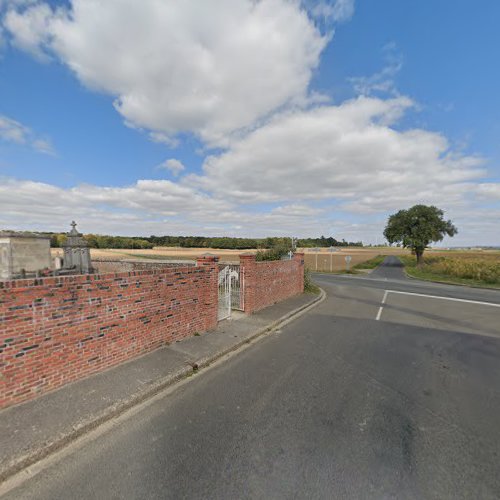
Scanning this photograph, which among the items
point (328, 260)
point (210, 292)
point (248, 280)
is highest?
point (248, 280)

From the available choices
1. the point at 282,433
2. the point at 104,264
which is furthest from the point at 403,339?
the point at 104,264

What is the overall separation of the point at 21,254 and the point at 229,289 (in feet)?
33.4

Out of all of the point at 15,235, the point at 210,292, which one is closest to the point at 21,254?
the point at 15,235

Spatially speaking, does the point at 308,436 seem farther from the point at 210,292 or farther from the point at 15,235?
the point at 15,235

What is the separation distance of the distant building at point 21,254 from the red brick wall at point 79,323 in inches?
381

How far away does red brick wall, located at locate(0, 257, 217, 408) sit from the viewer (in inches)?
134

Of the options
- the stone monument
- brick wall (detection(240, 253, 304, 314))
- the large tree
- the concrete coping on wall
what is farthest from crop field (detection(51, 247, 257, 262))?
the large tree

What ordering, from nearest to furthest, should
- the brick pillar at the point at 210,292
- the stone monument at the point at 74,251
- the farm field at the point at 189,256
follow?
the brick pillar at the point at 210,292
the stone monument at the point at 74,251
the farm field at the point at 189,256

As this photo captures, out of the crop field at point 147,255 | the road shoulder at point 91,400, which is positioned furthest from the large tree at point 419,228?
the road shoulder at point 91,400

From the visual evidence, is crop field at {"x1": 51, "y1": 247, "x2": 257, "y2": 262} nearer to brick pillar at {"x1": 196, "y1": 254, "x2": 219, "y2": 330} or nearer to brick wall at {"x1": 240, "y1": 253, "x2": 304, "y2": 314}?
brick wall at {"x1": 240, "y1": 253, "x2": 304, "y2": 314}

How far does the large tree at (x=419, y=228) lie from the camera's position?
38469 millimetres

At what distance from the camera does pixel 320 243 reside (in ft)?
376

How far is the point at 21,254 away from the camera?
11.4 m

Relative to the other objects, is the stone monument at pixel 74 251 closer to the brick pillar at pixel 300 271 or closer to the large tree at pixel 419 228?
the brick pillar at pixel 300 271
